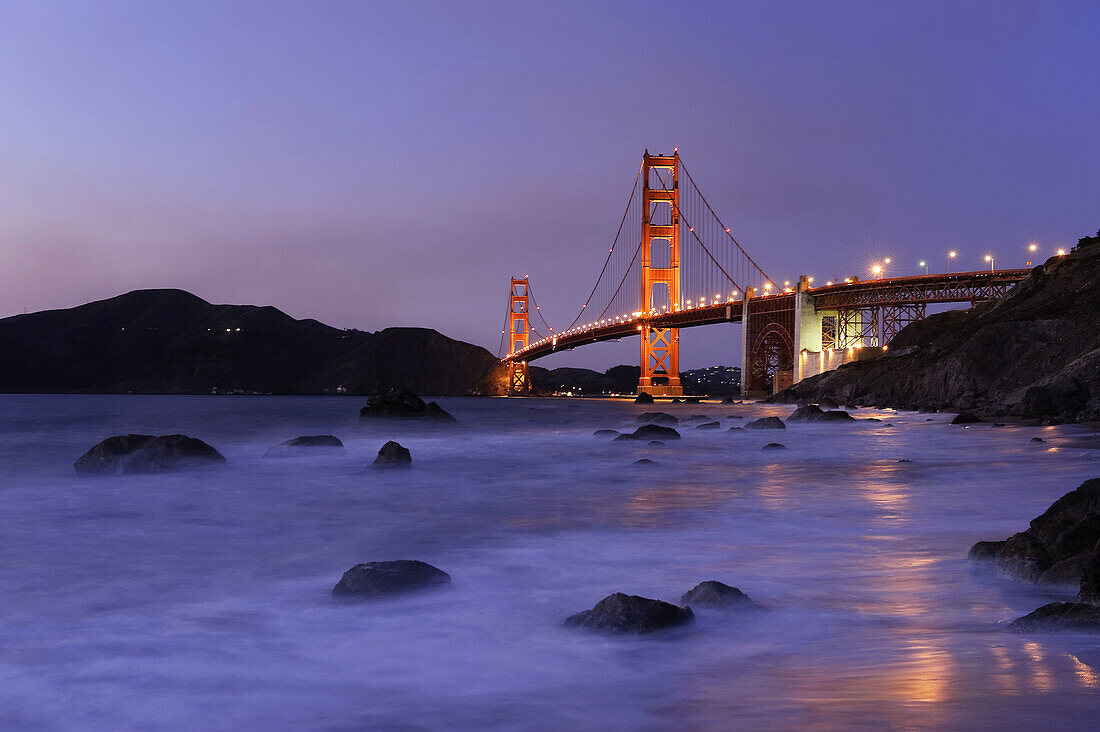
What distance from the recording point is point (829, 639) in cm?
390

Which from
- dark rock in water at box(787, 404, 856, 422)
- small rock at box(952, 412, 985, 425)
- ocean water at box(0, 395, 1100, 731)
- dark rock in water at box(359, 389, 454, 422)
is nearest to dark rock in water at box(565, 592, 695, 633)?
ocean water at box(0, 395, 1100, 731)

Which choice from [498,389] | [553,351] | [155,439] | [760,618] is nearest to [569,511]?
[760,618]

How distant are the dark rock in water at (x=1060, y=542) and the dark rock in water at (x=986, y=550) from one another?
24 cm

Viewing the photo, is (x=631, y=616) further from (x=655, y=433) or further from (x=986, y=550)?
(x=655, y=433)

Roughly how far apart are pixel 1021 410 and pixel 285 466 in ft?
62.9

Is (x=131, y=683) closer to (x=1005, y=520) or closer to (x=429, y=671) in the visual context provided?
(x=429, y=671)

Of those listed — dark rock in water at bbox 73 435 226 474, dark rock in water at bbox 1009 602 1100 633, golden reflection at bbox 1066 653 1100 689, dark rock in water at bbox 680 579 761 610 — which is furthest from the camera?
dark rock in water at bbox 73 435 226 474

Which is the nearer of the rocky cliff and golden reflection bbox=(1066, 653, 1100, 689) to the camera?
golden reflection bbox=(1066, 653, 1100, 689)

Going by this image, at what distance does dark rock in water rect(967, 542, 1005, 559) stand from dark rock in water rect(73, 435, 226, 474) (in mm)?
10317

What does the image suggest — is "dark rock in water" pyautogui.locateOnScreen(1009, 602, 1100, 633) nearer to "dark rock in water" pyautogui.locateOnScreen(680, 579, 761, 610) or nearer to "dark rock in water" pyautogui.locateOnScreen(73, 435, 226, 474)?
"dark rock in water" pyautogui.locateOnScreen(680, 579, 761, 610)

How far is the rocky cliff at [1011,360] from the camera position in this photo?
21.0 m

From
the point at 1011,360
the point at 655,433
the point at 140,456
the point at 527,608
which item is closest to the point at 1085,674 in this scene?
the point at 527,608

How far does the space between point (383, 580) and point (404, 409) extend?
2405 cm

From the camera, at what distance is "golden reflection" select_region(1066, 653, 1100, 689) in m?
2.84
